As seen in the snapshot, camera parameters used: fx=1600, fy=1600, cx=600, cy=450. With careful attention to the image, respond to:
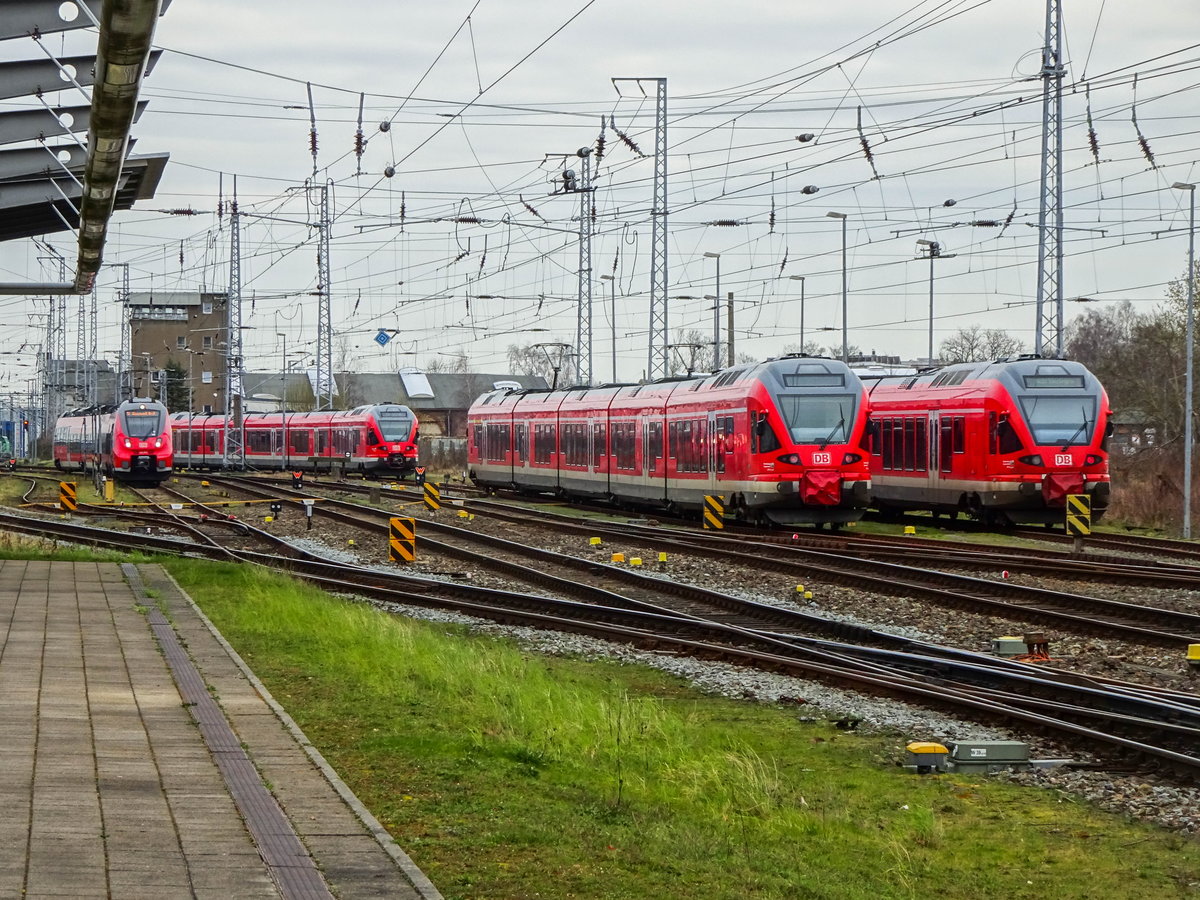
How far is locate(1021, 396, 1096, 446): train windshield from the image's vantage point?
3094 cm

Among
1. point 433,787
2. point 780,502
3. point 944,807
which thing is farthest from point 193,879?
point 780,502

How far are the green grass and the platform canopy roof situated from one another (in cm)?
510

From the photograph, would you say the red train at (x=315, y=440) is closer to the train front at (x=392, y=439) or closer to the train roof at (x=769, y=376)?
the train front at (x=392, y=439)

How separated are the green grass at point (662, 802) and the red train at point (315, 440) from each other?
52.3 metres

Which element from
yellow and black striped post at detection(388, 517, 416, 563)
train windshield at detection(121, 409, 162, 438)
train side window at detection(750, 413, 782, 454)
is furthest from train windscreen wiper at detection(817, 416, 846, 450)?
train windshield at detection(121, 409, 162, 438)

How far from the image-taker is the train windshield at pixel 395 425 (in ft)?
215

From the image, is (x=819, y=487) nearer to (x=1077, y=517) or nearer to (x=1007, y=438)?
(x=1007, y=438)

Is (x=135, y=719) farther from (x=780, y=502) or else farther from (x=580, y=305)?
(x=580, y=305)

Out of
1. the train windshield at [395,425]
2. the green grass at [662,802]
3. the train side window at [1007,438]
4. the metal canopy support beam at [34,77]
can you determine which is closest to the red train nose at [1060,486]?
the train side window at [1007,438]

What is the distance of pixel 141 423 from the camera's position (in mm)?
60844

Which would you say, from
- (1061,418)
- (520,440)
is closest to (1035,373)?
(1061,418)

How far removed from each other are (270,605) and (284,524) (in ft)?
59.7

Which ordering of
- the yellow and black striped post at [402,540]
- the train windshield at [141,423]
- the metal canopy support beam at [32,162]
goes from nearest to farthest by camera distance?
1. the metal canopy support beam at [32,162]
2. the yellow and black striped post at [402,540]
3. the train windshield at [141,423]

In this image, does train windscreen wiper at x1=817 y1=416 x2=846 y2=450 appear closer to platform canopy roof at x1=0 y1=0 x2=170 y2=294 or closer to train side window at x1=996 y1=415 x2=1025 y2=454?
train side window at x1=996 y1=415 x2=1025 y2=454
